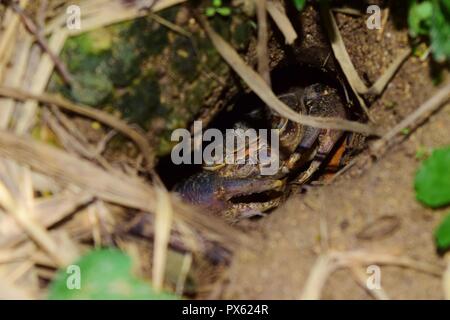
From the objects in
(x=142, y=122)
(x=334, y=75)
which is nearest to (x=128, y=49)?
(x=142, y=122)

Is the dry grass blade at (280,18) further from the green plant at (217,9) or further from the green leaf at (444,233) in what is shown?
the green leaf at (444,233)

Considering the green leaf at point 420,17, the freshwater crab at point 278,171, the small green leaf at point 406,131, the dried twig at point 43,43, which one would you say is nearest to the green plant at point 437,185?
the small green leaf at point 406,131

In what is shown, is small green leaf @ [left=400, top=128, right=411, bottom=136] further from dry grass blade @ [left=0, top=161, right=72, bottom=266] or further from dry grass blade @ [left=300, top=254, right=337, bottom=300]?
dry grass blade @ [left=0, top=161, right=72, bottom=266]

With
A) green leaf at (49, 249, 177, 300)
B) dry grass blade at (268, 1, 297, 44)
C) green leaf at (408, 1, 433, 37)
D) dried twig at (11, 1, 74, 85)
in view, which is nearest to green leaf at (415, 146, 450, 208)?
green leaf at (408, 1, 433, 37)

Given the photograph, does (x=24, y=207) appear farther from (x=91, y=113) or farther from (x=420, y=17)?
(x=420, y=17)

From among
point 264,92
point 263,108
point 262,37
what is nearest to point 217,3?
point 262,37
